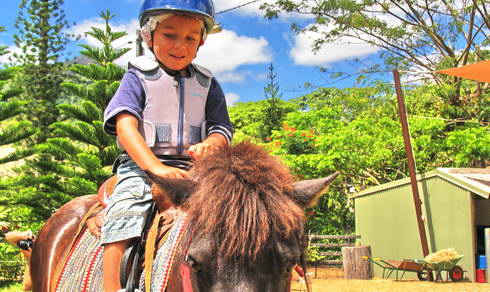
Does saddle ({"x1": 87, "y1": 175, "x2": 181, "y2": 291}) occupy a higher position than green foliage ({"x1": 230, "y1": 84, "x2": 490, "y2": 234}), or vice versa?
green foliage ({"x1": 230, "y1": 84, "x2": 490, "y2": 234})

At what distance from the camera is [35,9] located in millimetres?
30953

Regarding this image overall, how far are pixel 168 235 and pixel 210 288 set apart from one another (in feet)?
1.76

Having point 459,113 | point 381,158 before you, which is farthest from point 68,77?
point 459,113

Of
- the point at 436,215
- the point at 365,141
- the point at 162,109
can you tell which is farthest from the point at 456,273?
the point at 162,109

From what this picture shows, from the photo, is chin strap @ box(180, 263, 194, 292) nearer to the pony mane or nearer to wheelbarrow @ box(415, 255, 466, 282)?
the pony mane

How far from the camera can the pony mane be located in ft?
5.43

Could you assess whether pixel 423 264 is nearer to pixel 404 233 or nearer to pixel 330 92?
pixel 404 233

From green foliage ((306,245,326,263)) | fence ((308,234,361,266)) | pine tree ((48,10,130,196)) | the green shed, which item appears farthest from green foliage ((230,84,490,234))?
pine tree ((48,10,130,196))

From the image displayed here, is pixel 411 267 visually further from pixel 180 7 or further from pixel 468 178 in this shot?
pixel 180 7

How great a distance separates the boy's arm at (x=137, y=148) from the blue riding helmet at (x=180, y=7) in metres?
0.52

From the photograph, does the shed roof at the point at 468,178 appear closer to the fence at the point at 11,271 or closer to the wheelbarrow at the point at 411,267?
the wheelbarrow at the point at 411,267

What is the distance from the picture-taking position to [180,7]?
2430mm

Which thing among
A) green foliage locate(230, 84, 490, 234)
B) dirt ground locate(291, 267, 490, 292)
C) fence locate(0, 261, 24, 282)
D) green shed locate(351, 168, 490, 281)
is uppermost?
green foliage locate(230, 84, 490, 234)

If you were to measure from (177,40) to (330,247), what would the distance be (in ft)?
71.1
